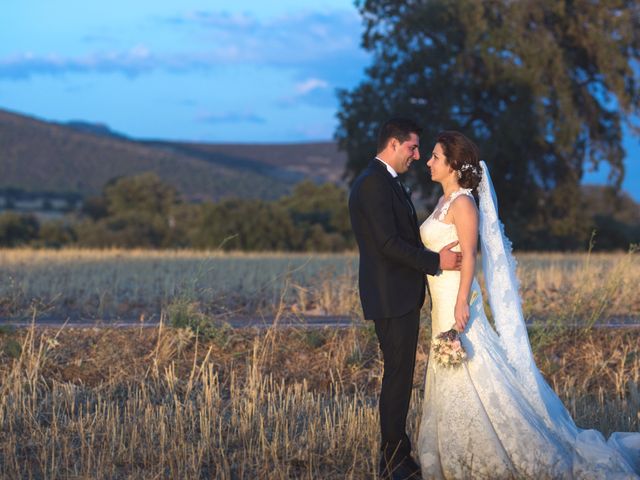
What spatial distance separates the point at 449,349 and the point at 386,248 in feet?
2.67

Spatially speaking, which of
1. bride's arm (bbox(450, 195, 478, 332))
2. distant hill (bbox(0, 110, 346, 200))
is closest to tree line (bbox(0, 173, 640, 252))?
bride's arm (bbox(450, 195, 478, 332))

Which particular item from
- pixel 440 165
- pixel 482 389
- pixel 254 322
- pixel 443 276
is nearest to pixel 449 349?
pixel 482 389

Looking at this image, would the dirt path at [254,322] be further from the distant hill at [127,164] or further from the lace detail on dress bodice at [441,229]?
the distant hill at [127,164]

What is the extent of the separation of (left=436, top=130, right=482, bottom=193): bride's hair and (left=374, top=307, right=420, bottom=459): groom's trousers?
94cm

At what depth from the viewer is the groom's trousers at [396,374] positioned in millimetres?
6973

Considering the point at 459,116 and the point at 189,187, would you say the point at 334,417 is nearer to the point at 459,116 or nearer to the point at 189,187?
the point at 459,116

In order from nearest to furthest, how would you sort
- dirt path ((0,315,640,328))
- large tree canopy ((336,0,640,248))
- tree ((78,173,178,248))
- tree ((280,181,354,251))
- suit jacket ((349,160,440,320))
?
suit jacket ((349,160,440,320)) → dirt path ((0,315,640,328)) → large tree canopy ((336,0,640,248)) → tree ((280,181,354,251)) → tree ((78,173,178,248))

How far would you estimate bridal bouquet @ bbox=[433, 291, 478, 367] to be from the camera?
687 cm

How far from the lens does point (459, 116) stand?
107 feet

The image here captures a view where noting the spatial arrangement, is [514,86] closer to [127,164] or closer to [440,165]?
[440,165]

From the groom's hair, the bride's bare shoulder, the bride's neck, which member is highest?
the groom's hair

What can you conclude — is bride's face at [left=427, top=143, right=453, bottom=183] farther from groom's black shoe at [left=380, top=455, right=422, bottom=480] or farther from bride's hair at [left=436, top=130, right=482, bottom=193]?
groom's black shoe at [left=380, top=455, right=422, bottom=480]

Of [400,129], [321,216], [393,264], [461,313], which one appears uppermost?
[400,129]

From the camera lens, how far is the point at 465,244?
22.6 feet
